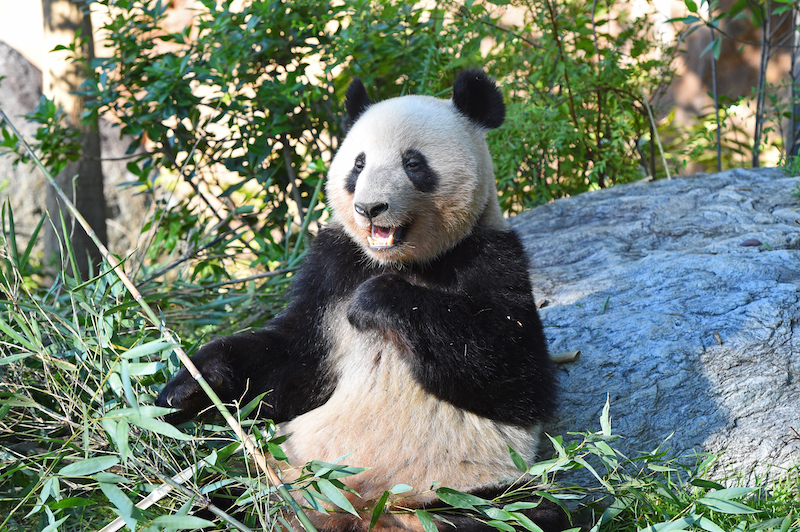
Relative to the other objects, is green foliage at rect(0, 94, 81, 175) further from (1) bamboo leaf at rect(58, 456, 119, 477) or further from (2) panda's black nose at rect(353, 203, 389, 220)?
(1) bamboo leaf at rect(58, 456, 119, 477)

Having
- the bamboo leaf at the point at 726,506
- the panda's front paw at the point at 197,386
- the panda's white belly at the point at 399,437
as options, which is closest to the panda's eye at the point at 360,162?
the panda's white belly at the point at 399,437

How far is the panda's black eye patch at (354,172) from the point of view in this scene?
2.70 meters

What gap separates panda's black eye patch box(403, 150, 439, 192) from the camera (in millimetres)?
2621

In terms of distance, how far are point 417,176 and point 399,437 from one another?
3.32ft

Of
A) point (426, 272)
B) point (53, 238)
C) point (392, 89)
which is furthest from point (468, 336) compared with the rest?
point (53, 238)

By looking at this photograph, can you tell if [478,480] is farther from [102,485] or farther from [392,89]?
[392,89]

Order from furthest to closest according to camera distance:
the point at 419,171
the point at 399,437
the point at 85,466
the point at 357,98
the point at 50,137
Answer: the point at 50,137
the point at 357,98
the point at 419,171
the point at 399,437
the point at 85,466

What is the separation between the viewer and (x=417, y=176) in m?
2.63

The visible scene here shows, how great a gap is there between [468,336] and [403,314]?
0.24 metres

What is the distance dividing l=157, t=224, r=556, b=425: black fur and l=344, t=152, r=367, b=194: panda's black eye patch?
0.66ft

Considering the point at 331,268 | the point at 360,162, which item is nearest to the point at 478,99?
the point at 360,162

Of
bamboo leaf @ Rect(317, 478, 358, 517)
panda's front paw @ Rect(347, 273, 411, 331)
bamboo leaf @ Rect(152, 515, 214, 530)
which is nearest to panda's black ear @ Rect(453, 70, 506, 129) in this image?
panda's front paw @ Rect(347, 273, 411, 331)

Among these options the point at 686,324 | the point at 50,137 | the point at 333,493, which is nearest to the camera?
the point at 333,493

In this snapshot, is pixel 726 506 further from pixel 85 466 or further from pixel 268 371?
pixel 85 466
